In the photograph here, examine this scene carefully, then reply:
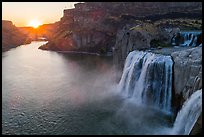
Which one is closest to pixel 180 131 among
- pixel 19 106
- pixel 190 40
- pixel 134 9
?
pixel 19 106

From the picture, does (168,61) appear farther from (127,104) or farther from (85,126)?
(85,126)

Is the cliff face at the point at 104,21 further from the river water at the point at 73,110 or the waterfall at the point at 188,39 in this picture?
the river water at the point at 73,110

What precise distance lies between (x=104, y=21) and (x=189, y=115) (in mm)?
69964

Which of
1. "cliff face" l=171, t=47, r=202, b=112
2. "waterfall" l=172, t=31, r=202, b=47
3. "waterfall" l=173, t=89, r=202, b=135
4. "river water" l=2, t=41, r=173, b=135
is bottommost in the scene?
"river water" l=2, t=41, r=173, b=135

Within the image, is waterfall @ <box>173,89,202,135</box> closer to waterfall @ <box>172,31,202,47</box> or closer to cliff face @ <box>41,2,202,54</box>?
waterfall @ <box>172,31,202,47</box>

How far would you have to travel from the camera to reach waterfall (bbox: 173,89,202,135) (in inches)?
715

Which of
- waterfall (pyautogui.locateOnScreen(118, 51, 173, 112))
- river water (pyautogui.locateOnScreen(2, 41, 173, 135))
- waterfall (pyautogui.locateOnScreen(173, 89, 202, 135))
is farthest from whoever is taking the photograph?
waterfall (pyautogui.locateOnScreen(118, 51, 173, 112))

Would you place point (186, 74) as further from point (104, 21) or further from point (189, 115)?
point (104, 21)

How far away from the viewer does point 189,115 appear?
1928 cm

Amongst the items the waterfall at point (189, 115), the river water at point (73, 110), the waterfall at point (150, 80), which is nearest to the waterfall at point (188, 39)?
the waterfall at point (150, 80)

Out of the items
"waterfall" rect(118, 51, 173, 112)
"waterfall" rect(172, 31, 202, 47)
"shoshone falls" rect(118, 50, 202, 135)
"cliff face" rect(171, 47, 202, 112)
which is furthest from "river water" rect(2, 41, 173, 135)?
"waterfall" rect(172, 31, 202, 47)

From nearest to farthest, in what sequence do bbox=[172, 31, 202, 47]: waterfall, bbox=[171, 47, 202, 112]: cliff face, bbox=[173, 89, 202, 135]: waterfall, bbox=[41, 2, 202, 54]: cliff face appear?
bbox=[173, 89, 202, 135]: waterfall
bbox=[171, 47, 202, 112]: cliff face
bbox=[172, 31, 202, 47]: waterfall
bbox=[41, 2, 202, 54]: cliff face

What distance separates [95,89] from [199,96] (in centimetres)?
1884

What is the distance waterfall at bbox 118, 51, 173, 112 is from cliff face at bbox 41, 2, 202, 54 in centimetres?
5011
